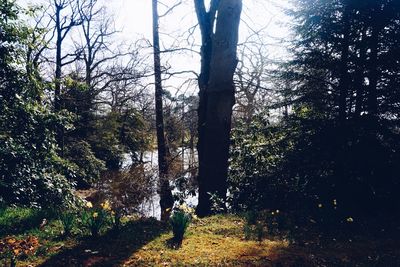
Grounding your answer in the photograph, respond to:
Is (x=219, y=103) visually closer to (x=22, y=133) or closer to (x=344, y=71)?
(x=344, y=71)

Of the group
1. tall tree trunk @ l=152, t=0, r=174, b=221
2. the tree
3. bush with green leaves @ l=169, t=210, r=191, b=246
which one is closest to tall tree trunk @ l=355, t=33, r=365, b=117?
the tree

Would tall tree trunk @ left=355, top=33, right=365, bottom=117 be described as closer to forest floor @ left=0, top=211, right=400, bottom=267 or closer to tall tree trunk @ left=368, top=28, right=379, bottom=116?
tall tree trunk @ left=368, top=28, right=379, bottom=116

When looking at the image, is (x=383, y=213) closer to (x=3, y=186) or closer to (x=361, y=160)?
(x=361, y=160)

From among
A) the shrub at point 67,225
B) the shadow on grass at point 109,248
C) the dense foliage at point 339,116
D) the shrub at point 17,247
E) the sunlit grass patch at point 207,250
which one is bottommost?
the sunlit grass patch at point 207,250

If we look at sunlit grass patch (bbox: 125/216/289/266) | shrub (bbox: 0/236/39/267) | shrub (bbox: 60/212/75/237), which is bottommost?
sunlit grass patch (bbox: 125/216/289/266)

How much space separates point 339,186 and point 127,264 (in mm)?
4782

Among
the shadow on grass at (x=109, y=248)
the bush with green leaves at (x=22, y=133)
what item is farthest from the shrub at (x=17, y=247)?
the bush with green leaves at (x=22, y=133)

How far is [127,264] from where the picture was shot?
11.5ft

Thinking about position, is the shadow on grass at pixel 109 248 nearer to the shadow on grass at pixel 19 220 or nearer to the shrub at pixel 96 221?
the shrub at pixel 96 221

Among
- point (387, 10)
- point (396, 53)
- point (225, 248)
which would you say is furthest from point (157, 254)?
point (387, 10)

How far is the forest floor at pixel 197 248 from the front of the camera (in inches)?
143

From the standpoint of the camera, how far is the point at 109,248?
392cm

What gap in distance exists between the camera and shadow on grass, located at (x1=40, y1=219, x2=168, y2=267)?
11.6 feet

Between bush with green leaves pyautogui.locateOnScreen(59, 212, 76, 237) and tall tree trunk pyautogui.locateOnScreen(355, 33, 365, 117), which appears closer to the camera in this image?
bush with green leaves pyautogui.locateOnScreen(59, 212, 76, 237)
